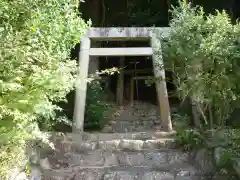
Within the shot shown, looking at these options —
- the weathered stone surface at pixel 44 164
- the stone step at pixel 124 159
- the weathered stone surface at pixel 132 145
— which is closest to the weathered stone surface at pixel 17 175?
the weathered stone surface at pixel 44 164

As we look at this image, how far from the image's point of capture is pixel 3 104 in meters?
2.76

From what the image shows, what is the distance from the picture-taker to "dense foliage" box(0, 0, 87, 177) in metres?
2.76

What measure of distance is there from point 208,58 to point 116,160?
1.99m

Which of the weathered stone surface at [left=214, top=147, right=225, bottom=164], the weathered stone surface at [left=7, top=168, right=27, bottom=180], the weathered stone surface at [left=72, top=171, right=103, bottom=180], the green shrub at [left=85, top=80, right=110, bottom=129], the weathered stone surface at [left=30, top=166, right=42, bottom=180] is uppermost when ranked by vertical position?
the green shrub at [left=85, top=80, right=110, bottom=129]

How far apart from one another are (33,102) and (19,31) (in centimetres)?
78

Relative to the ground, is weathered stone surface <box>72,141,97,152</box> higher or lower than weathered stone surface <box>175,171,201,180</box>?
higher

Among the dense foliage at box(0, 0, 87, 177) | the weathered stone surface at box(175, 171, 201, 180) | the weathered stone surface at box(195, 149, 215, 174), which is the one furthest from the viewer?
the weathered stone surface at box(195, 149, 215, 174)

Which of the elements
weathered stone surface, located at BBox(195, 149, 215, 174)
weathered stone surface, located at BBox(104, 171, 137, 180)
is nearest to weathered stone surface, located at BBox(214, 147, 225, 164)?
weathered stone surface, located at BBox(195, 149, 215, 174)

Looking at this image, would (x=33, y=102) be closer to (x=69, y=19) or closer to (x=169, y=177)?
(x=69, y=19)

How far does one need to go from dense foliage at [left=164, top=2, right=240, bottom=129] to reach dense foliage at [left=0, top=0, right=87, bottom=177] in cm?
178

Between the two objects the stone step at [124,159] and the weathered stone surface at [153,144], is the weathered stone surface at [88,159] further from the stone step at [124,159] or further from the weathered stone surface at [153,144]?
the weathered stone surface at [153,144]

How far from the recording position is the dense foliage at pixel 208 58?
399 centimetres

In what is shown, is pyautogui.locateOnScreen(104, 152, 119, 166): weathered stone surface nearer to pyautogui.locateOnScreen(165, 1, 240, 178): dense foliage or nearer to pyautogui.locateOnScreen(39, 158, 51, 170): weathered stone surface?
pyautogui.locateOnScreen(39, 158, 51, 170): weathered stone surface

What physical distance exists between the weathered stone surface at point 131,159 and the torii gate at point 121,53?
140 cm
